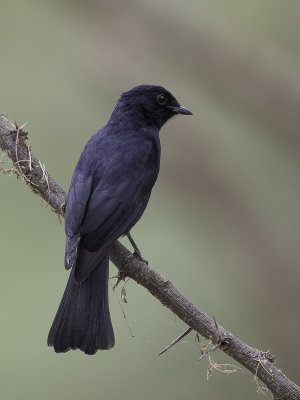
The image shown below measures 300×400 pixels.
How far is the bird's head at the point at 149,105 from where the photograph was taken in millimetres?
4191

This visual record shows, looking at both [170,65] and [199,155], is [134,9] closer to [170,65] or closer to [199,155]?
[170,65]

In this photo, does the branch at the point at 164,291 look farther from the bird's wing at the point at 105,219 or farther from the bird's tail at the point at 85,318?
the bird's tail at the point at 85,318

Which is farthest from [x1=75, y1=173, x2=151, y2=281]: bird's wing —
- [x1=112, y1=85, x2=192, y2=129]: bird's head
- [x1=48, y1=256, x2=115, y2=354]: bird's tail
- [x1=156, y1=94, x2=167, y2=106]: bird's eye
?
[x1=156, y1=94, x2=167, y2=106]: bird's eye

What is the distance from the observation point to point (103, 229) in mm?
3248

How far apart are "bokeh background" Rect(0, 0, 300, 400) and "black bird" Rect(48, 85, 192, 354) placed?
5.35 ft

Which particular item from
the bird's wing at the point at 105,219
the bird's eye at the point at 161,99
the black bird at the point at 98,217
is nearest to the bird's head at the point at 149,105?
the bird's eye at the point at 161,99

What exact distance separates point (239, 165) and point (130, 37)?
4.82 feet

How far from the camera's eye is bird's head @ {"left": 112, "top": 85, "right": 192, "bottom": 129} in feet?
13.8

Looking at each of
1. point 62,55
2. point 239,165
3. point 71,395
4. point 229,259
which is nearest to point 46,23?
point 62,55

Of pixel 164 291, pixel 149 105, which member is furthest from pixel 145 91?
pixel 164 291

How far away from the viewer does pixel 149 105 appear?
13.9 ft

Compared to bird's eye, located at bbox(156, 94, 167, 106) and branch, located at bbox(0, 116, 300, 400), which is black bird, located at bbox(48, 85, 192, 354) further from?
bird's eye, located at bbox(156, 94, 167, 106)

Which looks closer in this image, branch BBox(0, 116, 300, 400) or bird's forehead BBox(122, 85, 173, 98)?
branch BBox(0, 116, 300, 400)

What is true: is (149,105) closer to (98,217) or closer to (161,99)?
(161,99)
